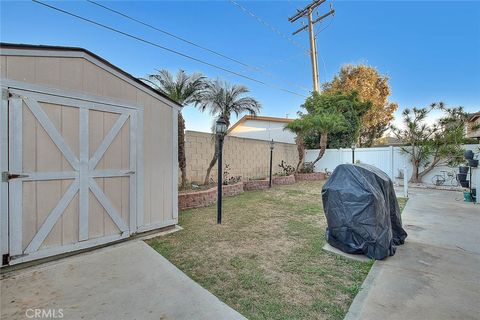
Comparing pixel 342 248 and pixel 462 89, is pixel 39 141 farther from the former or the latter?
pixel 462 89

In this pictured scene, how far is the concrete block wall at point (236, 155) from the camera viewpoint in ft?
25.2

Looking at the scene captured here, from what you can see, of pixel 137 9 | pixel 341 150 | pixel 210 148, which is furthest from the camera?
pixel 341 150

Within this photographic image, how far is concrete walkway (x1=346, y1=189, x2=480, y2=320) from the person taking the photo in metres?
1.92

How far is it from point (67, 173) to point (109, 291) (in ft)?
5.53

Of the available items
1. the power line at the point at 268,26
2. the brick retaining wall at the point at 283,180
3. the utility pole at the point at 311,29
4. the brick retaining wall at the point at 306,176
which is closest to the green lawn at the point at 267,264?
the brick retaining wall at the point at 283,180

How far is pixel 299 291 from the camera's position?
2.24 metres

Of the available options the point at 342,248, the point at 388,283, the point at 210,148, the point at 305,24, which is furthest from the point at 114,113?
the point at 305,24

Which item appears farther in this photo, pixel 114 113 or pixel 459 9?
pixel 459 9

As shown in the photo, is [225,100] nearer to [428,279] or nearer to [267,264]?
[267,264]

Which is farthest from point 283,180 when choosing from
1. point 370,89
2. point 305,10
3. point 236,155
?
point 370,89

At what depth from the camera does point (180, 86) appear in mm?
6336

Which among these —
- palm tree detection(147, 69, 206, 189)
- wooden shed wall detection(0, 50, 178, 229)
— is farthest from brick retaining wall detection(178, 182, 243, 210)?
wooden shed wall detection(0, 50, 178, 229)

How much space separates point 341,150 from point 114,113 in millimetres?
13474

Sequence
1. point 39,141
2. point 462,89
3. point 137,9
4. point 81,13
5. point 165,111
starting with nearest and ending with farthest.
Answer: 1. point 39,141
2. point 165,111
3. point 81,13
4. point 137,9
5. point 462,89
